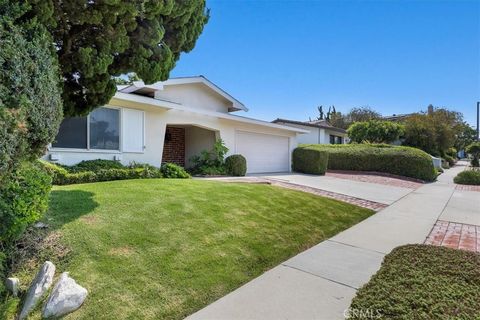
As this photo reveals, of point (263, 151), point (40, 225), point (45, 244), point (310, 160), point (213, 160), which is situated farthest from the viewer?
point (310, 160)

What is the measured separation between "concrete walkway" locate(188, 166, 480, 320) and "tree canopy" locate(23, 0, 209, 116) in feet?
14.7

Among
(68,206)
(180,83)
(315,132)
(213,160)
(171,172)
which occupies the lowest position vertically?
(68,206)

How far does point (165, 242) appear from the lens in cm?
455

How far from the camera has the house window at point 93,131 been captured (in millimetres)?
9219

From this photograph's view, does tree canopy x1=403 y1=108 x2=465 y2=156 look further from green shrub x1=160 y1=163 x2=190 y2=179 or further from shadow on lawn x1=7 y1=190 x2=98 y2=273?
shadow on lawn x1=7 y1=190 x2=98 y2=273

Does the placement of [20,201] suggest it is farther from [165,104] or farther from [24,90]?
[165,104]

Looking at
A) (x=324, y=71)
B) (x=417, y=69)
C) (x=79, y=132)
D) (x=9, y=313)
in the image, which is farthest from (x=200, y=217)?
(x=417, y=69)

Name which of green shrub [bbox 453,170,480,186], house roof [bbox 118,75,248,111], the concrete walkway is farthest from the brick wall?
green shrub [bbox 453,170,480,186]

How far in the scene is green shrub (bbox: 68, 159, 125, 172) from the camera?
356 inches

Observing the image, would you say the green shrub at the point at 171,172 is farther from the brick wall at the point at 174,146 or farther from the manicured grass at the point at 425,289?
the manicured grass at the point at 425,289

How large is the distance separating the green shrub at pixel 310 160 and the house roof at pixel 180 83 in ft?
15.4

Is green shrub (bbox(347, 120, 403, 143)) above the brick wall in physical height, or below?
above

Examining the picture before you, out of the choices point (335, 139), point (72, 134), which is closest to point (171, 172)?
point (72, 134)

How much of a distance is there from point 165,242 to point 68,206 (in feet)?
7.44
